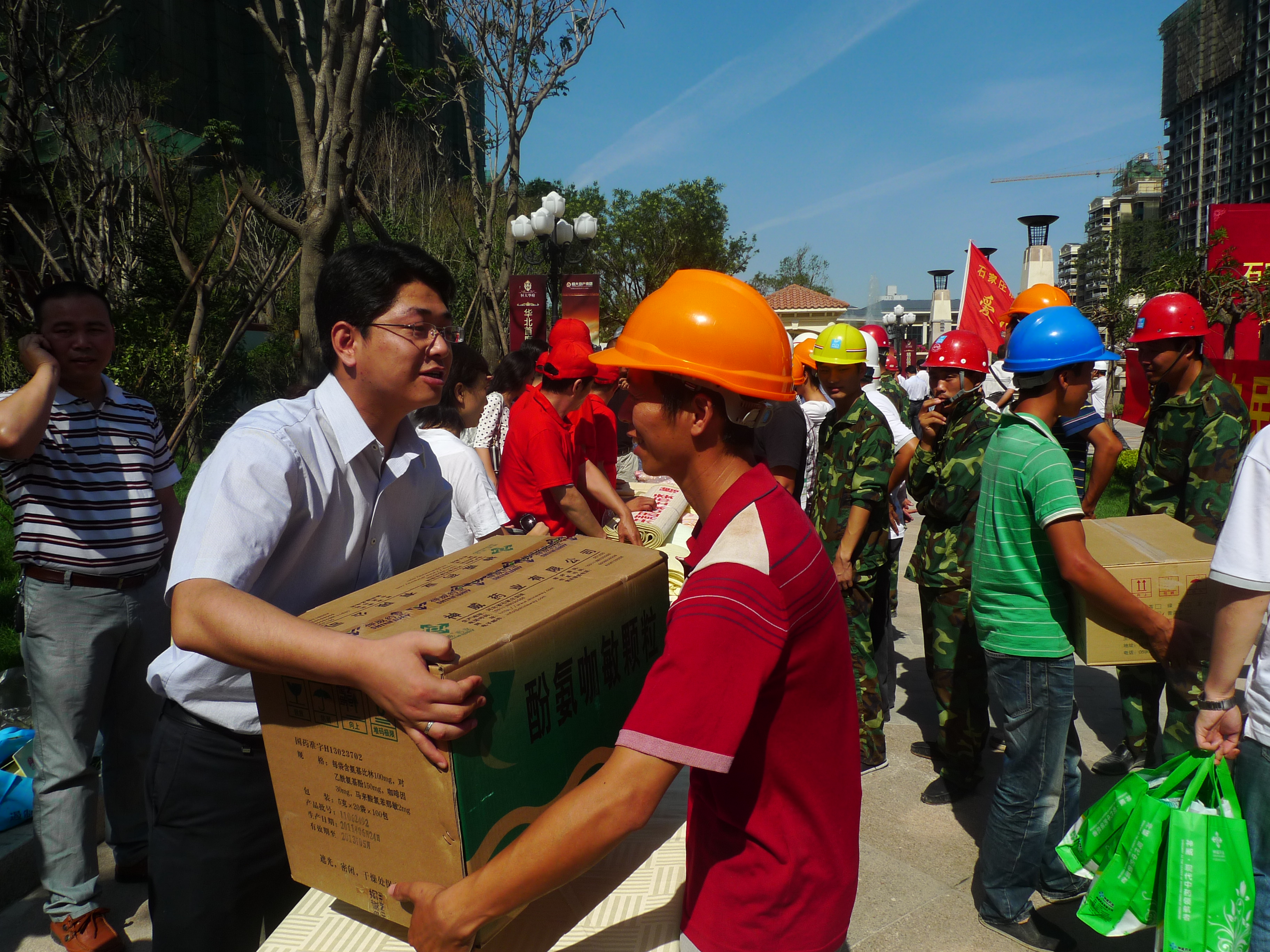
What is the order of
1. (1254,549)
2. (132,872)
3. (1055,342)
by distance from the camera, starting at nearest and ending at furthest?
1. (1254,549)
2. (1055,342)
3. (132,872)

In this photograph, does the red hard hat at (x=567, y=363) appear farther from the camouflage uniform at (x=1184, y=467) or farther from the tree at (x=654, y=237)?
the tree at (x=654, y=237)

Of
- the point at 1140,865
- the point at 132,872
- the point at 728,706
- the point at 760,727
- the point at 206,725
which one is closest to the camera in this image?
the point at 728,706

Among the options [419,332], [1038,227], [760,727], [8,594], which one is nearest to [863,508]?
[419,332]

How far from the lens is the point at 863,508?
165 inches

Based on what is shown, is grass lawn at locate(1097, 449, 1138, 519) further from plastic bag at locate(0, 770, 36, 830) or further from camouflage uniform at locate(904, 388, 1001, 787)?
plastic bag at locate(0, 770, 36, 830)

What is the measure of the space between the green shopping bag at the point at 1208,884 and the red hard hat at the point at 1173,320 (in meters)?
2.56

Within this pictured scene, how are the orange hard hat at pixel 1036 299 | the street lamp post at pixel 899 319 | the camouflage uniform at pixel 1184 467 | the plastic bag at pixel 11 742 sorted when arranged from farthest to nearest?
the street lamp post at pixel 899 319, the orange hard hat at pixel 1036 299, the camouflage uniform at pixel 1184 467, the plastic bag at pixel 11 742

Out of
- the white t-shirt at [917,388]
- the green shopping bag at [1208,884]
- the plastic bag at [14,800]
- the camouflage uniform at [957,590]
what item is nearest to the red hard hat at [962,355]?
the camouflage uniform at [957,590]

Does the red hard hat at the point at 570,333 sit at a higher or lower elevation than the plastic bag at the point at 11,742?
higher

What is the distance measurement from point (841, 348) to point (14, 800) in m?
4.35

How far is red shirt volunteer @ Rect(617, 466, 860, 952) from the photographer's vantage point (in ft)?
3.81

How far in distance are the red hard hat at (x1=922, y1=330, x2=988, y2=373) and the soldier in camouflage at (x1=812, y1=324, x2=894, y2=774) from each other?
0.57 meters

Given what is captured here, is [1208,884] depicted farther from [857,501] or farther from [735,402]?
[857,501]

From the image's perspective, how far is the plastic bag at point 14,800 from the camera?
348 cm
